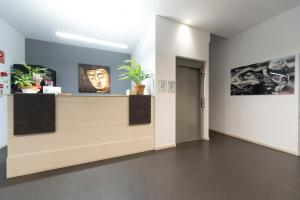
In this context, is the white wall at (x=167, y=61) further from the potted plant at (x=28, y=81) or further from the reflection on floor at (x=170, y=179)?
the potted plant at (x=28, y=81)

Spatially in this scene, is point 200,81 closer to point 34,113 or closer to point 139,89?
point 139,89

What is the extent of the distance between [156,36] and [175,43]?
1.97 ft

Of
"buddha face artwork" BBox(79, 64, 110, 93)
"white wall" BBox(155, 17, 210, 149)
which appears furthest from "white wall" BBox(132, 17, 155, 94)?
"buddha face artwork" BBox(79, 64, 110, 93)

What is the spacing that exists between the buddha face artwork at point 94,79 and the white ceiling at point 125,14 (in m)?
1.37

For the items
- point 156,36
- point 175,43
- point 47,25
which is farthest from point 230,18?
point 47,25

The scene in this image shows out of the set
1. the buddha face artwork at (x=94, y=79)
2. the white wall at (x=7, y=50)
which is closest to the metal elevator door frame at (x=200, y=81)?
the buddha face artwork at (x=94, y=79)

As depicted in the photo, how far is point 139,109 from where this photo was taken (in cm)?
331

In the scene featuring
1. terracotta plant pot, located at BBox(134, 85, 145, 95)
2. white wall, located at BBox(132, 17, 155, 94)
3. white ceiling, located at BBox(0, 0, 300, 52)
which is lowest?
terracotta plant pot, located at BBox(134, 85, 145, 95)

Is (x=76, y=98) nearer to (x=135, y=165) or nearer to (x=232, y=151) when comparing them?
(x=135, y=165)

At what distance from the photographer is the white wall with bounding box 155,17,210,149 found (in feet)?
11.5

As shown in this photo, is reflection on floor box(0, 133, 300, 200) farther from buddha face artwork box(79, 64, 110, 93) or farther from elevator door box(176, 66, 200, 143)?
buddha face artwork box(79, 64, 110, 93)

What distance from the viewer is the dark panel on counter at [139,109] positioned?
10.7ft

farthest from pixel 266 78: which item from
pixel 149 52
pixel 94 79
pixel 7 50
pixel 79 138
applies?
pixel 7 50

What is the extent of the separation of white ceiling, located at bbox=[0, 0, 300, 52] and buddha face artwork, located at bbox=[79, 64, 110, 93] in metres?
1.37
